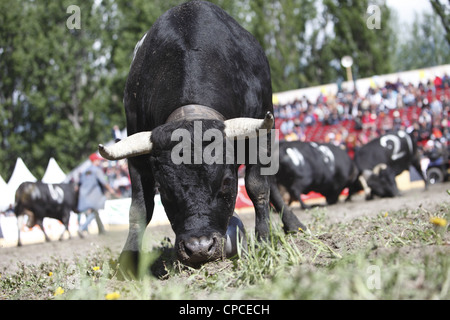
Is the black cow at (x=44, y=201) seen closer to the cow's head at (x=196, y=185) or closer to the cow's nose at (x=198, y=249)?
the cow's head at (x=196, y=185)

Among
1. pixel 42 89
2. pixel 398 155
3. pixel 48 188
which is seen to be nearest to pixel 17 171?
pixel 48 188

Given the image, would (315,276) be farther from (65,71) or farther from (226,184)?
(65,71)

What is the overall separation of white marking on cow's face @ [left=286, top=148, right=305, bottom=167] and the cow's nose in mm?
9523

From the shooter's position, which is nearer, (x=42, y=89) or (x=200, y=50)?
(x=200, y=50)

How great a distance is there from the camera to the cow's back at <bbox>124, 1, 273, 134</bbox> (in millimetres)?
4250

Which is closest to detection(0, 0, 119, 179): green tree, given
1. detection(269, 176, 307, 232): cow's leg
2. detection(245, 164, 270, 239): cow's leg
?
detection(269, 176, 307, 232): cow's leg

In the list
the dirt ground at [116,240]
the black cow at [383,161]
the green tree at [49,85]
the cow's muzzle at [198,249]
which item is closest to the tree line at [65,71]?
the green tree at [49,85]

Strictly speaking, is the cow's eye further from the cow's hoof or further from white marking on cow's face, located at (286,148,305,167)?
white marking on cow's face, located at (286,148,305,167)

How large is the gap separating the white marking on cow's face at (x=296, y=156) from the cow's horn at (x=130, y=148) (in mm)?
9050

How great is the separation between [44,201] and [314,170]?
21.8 feet

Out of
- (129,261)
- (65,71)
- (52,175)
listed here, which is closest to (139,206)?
(129,261)

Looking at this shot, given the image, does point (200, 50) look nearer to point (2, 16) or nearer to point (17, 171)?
point (17, 171)

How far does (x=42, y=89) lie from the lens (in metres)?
29.9

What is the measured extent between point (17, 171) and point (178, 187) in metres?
13.1
